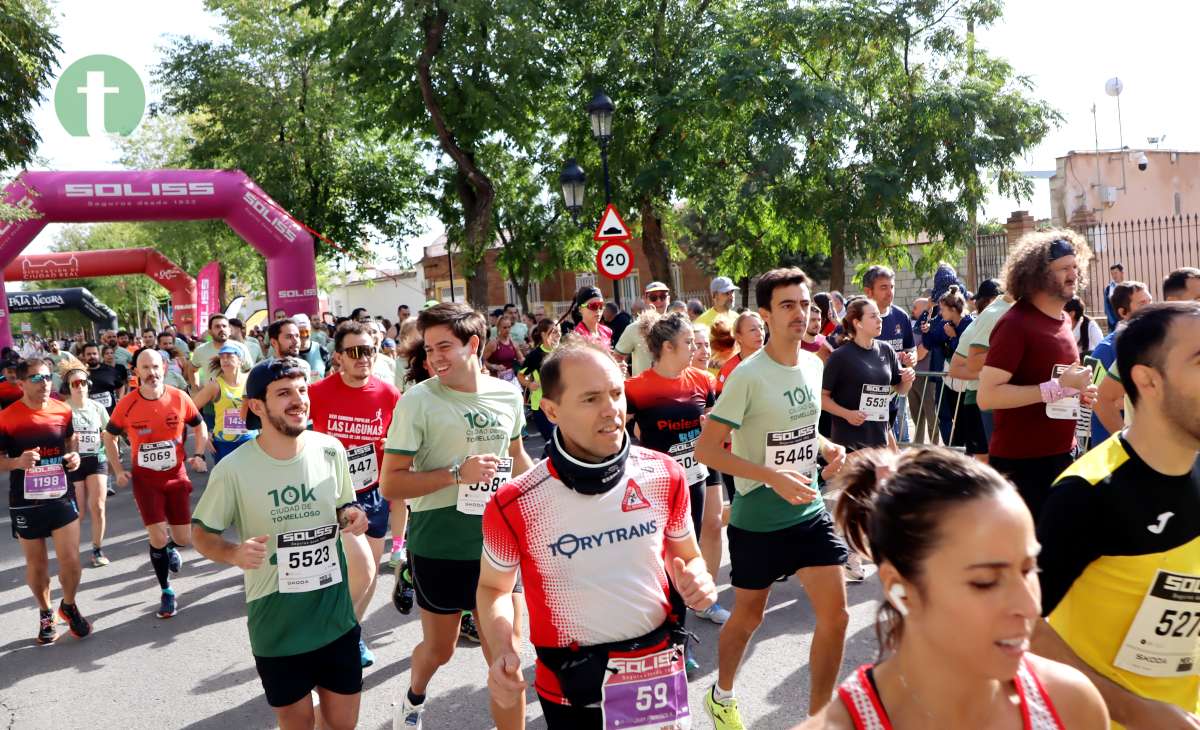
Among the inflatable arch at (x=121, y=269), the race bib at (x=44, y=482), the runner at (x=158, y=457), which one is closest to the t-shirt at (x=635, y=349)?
the runner at (x=158, y=457)

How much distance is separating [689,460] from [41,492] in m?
4.40

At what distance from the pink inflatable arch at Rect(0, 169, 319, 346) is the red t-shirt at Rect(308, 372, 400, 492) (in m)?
13.6

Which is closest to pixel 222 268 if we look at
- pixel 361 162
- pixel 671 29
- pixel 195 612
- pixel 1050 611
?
pixel 361 162

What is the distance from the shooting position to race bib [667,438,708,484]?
6266 millimetres

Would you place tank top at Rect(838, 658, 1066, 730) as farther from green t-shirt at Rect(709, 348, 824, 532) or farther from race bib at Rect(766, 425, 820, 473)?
race bib at Rect(766, 425, 820, 473)

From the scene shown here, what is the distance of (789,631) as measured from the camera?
589cm

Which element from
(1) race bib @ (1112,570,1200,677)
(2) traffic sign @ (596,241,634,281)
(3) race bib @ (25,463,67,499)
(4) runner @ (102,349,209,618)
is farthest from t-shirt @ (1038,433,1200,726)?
(2) traffic sign @ (596,241,634,281)

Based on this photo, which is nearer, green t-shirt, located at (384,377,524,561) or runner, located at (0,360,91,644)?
green t-shirt, located at (384,377,524,561)

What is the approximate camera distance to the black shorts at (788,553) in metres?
4.27

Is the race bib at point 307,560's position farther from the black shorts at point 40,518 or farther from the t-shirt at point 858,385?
the black shorts at point 40,518

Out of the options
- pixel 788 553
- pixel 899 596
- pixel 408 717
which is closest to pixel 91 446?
pixel 408 717

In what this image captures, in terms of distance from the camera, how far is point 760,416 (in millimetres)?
4527

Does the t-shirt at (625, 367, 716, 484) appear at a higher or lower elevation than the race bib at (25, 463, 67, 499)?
higher

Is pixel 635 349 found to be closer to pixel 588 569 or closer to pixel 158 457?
pixel 158 457
